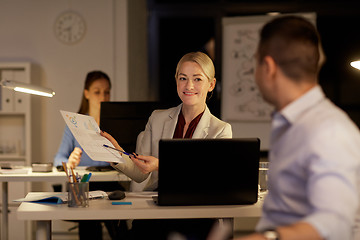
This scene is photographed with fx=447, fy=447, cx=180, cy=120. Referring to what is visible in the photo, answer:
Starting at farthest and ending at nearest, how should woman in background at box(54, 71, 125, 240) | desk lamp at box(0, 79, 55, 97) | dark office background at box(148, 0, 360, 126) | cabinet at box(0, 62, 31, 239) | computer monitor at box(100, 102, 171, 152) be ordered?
dark office background at box(148, 0, 360, 126) → cabinet at box(0, 62, 31, 239) → woman in background at box(54, 71, 125, 240) → computer monitor at box(100, 102, 171, 152) → desk lamp at box(0, 79, 55, 97)

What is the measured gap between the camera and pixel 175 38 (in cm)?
573

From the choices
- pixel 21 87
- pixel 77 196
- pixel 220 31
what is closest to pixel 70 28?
pixel 220 31

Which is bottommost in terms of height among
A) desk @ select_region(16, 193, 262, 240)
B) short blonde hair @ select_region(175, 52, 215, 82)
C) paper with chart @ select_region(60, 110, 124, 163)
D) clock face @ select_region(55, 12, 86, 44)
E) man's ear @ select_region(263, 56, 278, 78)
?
desk @ select_region(16, 193, 262, 240)

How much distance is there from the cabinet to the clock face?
0.52m

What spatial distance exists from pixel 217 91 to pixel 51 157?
2.18m

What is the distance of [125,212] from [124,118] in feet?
4.69

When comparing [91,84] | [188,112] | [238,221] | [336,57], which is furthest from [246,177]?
[336,57]

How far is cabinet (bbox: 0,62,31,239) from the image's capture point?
4.38 meters

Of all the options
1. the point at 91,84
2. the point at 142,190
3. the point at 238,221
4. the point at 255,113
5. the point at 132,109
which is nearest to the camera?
the point at 142,190

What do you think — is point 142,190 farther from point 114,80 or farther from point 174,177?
point 114,80

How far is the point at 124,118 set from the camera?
3123 mm

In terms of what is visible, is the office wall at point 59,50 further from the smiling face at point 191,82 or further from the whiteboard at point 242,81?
the smiling face at point 191,82

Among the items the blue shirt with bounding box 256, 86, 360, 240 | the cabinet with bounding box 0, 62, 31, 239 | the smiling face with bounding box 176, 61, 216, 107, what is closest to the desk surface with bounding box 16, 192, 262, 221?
the blue shirt with bounding box 256, 86, 360, 240

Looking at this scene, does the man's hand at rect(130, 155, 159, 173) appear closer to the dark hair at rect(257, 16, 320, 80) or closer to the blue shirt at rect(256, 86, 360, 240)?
the blue shirt at rect(256, 86, 360, 240)
